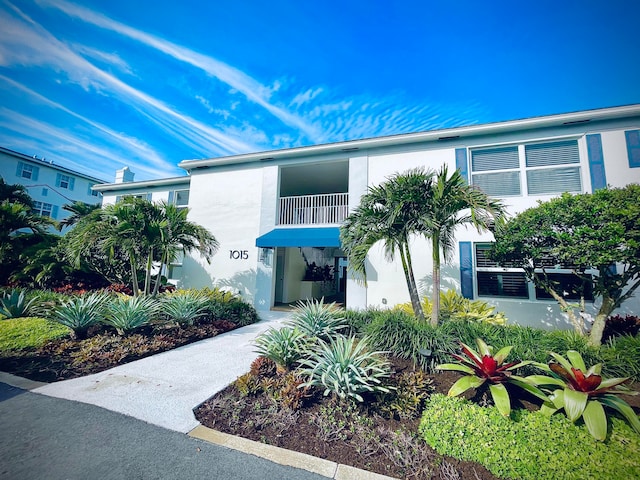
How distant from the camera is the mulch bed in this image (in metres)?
4.78

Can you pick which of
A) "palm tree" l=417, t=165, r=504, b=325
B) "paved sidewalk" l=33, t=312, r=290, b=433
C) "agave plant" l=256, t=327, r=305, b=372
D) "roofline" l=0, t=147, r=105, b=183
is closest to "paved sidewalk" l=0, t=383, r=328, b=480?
"paved sidewalk" l=33, t=312, r=290, b=433

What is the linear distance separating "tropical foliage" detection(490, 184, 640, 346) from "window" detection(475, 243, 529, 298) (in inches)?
83.6

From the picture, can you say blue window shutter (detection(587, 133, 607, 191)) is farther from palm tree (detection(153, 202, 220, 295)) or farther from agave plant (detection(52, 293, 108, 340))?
agave plant (detection(52, 293, 108, 340))

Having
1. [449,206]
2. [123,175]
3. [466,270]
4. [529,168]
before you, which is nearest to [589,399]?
[449,206]

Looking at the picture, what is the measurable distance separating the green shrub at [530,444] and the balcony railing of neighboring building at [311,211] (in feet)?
28.1

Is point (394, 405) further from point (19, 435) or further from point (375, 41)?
point (375, 41)

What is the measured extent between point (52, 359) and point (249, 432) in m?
5.00

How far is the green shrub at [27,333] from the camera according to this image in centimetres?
562

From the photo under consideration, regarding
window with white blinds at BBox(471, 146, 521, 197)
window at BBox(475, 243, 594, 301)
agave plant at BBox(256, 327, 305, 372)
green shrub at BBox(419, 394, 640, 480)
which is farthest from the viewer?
window with white blinds at BBox(471, 146, 521, 197)

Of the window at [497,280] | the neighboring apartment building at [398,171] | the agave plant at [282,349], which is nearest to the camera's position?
the agave plant at [282,349]

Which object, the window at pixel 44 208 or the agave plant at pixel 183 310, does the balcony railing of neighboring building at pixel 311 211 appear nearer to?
the agave plant at pixel 183 310

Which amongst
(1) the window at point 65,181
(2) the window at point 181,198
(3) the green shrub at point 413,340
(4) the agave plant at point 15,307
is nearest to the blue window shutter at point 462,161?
(3) the green shrub at point 413,340

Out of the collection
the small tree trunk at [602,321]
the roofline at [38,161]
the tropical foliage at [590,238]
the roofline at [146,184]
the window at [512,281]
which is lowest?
the small tree trunk at [602,321]

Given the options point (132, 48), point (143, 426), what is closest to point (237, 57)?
point (132, 48)
